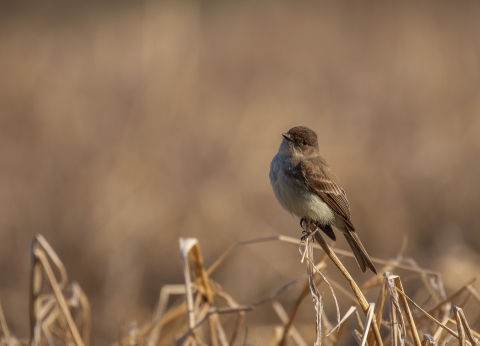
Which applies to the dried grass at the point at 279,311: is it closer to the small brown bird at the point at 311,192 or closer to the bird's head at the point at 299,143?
the small brown bird at the point at 311,192

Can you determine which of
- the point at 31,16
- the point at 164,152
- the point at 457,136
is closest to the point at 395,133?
the point at 457,136

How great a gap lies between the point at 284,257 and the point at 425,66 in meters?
4.50

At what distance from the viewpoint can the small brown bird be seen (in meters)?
4.44

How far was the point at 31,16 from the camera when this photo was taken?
12.6 m

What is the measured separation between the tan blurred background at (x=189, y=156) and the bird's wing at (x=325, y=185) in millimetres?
3042

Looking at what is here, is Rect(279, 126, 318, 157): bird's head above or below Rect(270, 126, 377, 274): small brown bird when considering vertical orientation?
above

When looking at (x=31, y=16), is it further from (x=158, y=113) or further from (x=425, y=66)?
(x=425, y=66)

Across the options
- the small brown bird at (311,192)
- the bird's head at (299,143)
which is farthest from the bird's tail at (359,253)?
the bird's head at (299,143)

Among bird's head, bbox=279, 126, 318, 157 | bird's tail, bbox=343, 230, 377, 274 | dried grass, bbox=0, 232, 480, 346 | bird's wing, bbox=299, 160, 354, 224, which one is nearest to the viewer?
dried grass, bbox=0, 232, 480, 346

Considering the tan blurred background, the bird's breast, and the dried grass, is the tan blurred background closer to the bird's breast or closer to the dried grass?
the dried grass

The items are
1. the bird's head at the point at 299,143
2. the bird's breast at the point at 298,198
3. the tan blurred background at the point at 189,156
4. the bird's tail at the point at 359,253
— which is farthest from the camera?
the tan blurred background at the point at 189,156

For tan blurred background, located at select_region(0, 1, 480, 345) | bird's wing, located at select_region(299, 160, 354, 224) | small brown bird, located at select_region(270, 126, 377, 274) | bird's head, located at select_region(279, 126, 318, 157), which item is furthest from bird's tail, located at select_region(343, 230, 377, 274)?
tan blurred background, located at select_region(0, 1, 480, 345)

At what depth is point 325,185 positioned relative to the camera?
4625 mm

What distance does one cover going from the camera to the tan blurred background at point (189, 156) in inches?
293
